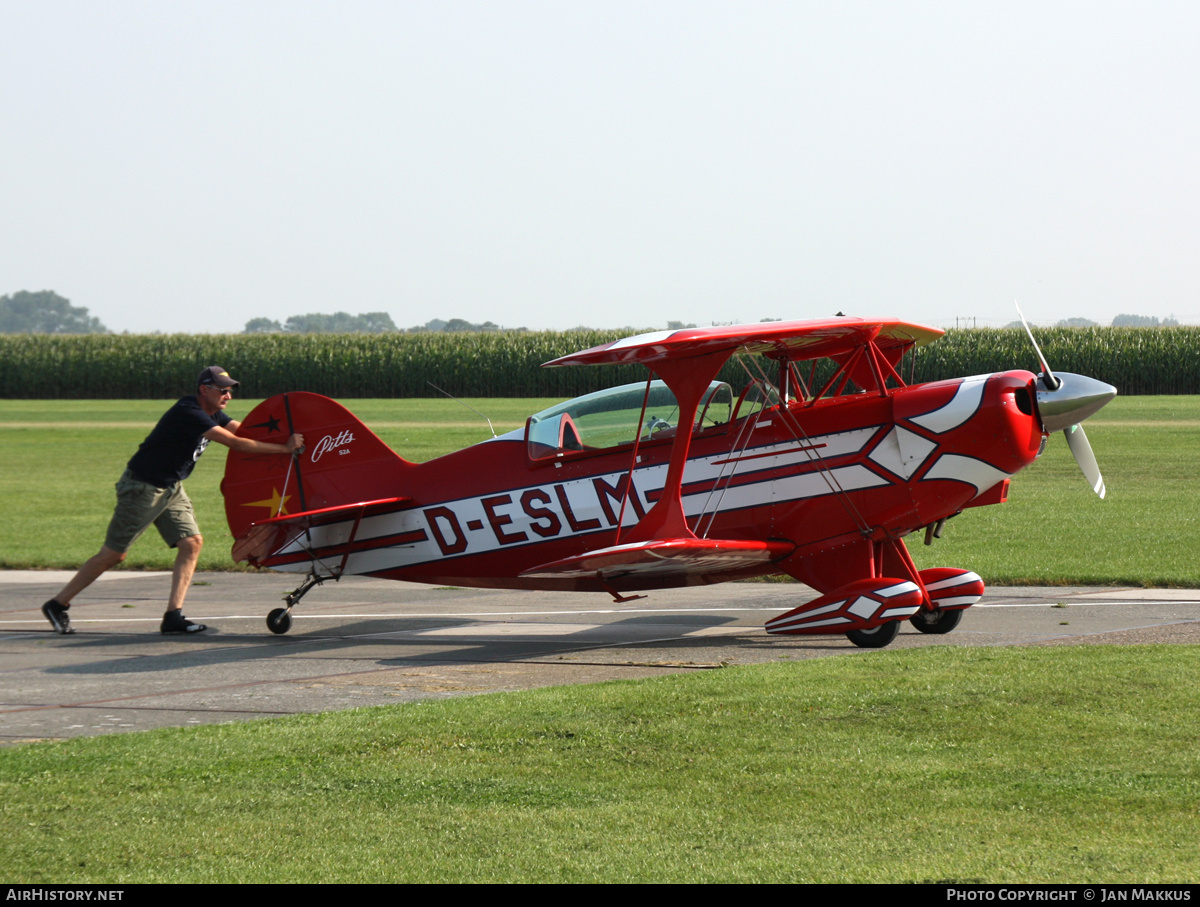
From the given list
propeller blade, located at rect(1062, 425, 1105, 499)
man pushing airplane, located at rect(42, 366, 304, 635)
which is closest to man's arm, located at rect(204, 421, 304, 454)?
man pushing airplane, located at rect(42, 366, 304, 635)

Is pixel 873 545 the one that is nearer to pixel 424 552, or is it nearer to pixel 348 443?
pixel 424 552

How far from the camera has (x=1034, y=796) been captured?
5.07 meters

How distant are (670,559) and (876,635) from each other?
164 centimetres

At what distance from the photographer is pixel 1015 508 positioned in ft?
62.8

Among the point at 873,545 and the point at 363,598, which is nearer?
the point at 873,545

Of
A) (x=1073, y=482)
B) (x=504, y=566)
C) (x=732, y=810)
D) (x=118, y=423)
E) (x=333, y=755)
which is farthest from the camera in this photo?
(x=118, y=423)

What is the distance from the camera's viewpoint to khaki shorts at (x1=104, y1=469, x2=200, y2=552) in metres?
10.6

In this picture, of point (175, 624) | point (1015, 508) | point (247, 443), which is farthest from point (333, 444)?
point (1015, 508)

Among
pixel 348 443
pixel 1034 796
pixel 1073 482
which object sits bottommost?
pixel 1073 482

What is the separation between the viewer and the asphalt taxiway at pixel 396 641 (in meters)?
7.87

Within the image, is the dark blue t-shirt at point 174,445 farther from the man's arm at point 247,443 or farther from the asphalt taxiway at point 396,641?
the asphalt taxiway at point 396,641

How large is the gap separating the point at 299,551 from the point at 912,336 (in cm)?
581

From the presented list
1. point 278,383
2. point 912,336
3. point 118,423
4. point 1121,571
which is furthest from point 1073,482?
point 278,383

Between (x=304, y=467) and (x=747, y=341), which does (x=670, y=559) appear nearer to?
(x=747, y=341)
